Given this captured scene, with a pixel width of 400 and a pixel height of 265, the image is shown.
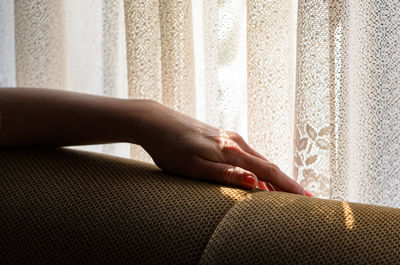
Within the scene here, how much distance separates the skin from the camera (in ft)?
2.05

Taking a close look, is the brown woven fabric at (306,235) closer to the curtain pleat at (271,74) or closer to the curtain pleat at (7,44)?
the curtain pleat at (271,74)

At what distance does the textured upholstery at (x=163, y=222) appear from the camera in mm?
431

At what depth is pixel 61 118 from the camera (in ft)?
2.18

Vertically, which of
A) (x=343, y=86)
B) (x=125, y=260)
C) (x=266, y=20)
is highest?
(x=266, y=20)

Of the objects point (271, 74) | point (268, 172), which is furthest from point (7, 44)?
point (268, 172)

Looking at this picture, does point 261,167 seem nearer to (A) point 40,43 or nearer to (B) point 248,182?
(B) point 248,182

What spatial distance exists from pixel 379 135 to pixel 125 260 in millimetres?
431

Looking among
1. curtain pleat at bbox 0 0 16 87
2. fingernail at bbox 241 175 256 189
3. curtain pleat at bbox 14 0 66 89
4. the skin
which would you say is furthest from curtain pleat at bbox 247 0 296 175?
curtain pleat at bbox 0 0 16 87

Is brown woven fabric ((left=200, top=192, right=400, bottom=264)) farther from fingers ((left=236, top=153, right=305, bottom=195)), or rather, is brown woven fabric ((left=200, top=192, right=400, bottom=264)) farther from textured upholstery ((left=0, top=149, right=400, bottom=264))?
fingers ((left=236, top=153, right=305, bottom=195))

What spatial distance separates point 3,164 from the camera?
62 centimetres

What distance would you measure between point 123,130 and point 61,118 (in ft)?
0.30

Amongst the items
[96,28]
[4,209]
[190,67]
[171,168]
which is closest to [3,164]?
[4,209]

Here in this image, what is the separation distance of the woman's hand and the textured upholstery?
0.9 inches

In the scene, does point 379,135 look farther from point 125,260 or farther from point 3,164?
point 3,164
